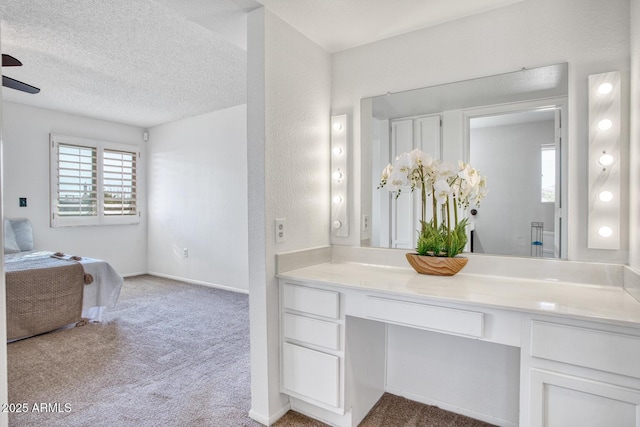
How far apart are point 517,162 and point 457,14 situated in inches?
34.0

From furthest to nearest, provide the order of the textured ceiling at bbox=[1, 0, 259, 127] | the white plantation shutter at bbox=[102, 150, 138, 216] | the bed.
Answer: the white plantation shutter at bbox=[102, 150, 138, 216] → the bed → the textured ceiling at bbox=[1, 0, 259, 127]

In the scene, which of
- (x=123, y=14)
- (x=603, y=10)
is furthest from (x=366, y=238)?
(x=123, y=14)

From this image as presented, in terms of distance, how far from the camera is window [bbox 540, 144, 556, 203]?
167 centimetres

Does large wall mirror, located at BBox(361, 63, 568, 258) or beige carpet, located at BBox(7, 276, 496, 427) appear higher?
large wall mirror, located at BBox(361, 63, 568, 258)

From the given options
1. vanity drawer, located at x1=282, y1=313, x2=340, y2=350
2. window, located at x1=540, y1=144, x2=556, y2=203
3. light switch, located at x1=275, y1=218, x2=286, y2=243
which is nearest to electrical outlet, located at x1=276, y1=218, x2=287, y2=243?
light switch, located at x1=275, y1=218, x2=286, y2=243

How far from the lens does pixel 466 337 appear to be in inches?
56.6

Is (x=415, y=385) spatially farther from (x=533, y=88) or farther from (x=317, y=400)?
(x=533, y=88)

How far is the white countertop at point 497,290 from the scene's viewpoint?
1.19m

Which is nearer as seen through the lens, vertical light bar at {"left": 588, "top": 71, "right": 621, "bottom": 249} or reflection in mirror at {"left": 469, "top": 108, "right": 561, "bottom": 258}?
vertical light bar at {"left": 588, "top": 71, "right": 621, "bottom": 249}

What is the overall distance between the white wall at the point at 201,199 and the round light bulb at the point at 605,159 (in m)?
3.60

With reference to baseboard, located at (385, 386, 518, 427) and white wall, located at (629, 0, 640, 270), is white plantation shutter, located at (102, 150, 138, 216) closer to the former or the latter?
baseboard, located at (385, 386, 518, 427)

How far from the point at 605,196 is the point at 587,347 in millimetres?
752

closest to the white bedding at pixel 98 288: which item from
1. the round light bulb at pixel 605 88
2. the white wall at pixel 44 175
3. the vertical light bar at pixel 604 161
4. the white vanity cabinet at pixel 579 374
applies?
the white wall at pixel 44 175

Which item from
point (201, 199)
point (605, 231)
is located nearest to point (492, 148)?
point (605, 231)
